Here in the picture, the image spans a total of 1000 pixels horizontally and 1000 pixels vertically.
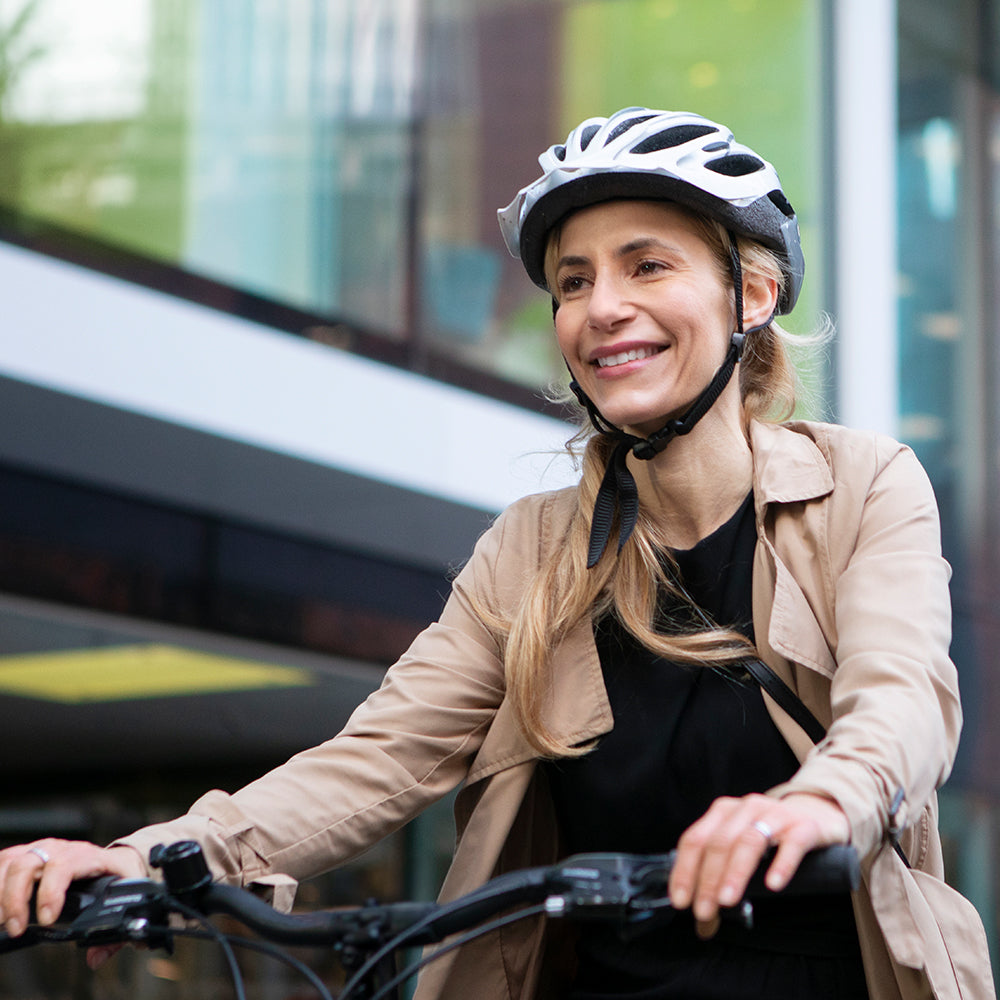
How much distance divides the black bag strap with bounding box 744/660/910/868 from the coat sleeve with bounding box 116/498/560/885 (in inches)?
17.1

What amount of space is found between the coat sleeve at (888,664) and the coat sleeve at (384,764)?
0.57 metres

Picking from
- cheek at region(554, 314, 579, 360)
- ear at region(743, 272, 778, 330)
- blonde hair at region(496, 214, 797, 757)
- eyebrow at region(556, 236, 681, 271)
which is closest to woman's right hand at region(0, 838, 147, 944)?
blonde hair at region(496, 214, 797, 757)

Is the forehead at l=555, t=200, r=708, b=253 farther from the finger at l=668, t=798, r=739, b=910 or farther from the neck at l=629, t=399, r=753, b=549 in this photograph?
the finger at l=668, t=798, r=739, b=910

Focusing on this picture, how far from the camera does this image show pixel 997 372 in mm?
11305

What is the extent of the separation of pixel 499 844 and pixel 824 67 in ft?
30.8

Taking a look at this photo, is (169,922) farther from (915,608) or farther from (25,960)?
(25,960)

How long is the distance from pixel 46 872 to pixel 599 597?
945 millimetres

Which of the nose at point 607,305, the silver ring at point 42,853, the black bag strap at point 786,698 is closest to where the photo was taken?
the silver ring at point 42,853

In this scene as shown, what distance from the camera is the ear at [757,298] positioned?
254 cm

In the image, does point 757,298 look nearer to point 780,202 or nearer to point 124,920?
point 780,202

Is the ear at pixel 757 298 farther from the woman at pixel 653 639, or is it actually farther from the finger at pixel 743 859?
the finger at pixel 743 859

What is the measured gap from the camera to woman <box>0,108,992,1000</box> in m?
2.11

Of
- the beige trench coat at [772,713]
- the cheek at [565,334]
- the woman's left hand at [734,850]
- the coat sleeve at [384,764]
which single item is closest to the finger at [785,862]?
the woman's left hand at [734,850]

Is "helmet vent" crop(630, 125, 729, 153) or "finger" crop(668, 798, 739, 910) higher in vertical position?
"helmet vent" crop(630, 125, 729, 153)
